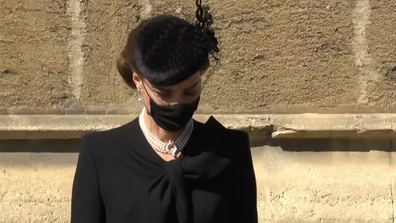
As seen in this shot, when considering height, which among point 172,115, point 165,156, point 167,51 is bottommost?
point 165,156

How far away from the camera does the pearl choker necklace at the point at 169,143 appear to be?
2424 mm

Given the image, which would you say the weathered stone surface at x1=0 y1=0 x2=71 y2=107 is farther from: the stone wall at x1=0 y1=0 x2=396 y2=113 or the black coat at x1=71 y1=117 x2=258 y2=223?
the black coat at x1=71 y1=117 x2=258 y2=223

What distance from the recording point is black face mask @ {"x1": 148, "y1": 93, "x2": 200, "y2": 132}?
2.33 metres

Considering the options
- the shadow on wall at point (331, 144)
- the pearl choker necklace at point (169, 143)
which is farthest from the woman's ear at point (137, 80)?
the shadow on wall at point (331, 144)

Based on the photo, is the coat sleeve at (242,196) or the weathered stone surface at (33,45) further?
the weathered stone surface at (33,45)

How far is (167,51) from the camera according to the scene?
2.31m

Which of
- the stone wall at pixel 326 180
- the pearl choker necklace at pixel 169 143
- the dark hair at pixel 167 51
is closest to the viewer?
the dark hair at pixel 167 51

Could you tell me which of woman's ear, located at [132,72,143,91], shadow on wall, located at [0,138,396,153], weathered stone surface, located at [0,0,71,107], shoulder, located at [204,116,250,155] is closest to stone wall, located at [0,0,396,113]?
weathered stone surface, located at [0,0,71,107]

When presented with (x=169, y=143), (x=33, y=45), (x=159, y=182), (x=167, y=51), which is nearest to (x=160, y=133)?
(x=169, y=143)

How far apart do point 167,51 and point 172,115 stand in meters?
0.17

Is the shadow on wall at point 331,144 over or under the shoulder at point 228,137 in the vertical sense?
under

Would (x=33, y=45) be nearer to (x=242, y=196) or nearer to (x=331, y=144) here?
(x=331, y=144)

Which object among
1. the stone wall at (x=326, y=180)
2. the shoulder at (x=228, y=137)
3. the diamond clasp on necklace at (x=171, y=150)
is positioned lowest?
the stone wall at (x=326, y=180)

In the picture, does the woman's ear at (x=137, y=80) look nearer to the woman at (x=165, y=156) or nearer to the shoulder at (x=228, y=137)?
the woman at (x=165, y=156)
